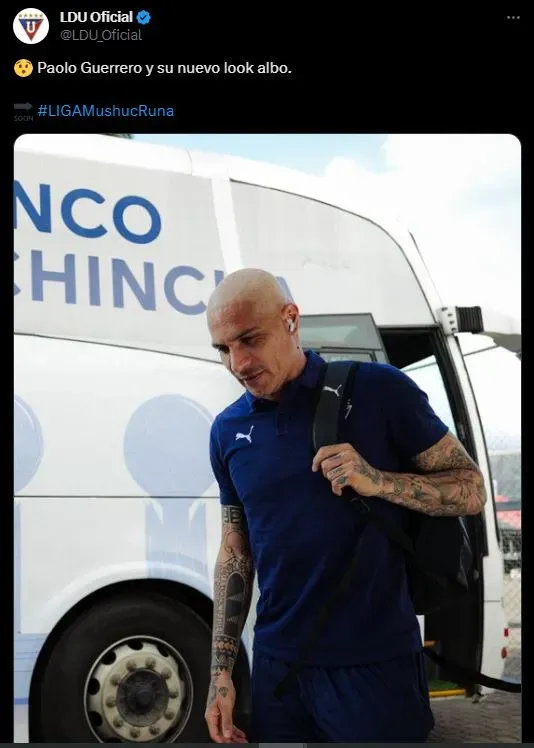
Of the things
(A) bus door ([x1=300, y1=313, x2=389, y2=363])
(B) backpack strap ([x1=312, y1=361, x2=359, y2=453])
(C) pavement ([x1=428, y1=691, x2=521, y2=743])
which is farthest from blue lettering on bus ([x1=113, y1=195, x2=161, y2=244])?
(C) pavement ([x1=428, y1=691, x2=521, y2=743])

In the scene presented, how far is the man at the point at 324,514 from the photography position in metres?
2.15

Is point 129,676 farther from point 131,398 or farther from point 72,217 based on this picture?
point 72,217

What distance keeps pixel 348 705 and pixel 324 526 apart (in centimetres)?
44

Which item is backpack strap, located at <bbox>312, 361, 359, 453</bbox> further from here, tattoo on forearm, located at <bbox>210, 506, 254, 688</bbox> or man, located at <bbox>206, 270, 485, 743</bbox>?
tattoo on forearm, located at <bbox>210, 506, 254, 688</bbox>

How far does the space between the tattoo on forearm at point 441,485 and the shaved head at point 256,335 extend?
1.29ft

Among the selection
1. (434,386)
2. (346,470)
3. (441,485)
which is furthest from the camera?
(434,386)

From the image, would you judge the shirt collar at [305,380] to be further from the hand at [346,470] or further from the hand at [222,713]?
the hand at [222,713]

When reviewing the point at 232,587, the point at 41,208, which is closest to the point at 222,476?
the point at 232,587

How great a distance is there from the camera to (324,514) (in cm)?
218

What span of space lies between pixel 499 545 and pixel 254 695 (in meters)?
1.68
